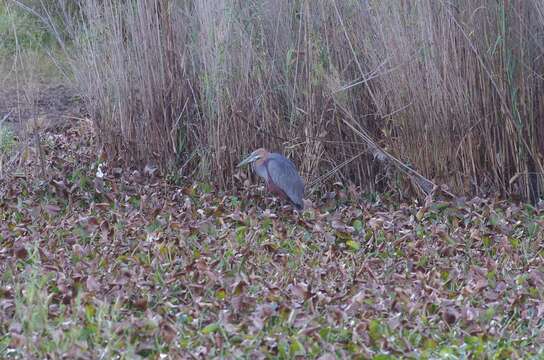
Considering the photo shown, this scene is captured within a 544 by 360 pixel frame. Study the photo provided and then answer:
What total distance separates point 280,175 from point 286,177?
0.16ft

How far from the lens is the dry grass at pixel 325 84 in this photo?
5.34 m

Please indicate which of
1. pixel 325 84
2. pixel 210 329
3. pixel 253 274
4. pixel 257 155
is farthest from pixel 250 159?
pixel 210 329

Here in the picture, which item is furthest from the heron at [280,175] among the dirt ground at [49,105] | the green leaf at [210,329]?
the dirt ground at [49,105]

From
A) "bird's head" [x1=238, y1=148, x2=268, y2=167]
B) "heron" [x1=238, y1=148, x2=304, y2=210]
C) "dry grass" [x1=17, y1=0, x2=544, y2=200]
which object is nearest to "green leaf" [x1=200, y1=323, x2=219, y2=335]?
"heron" [x1=238, y1=148, x2=304, y2=210]

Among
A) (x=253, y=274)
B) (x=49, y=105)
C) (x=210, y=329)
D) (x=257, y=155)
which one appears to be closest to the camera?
(x=210, y=329)

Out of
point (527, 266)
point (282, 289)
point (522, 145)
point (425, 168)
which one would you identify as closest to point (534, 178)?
point (522, 145)

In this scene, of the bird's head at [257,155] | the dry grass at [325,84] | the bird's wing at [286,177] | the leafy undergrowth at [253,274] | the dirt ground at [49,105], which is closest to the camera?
the leafy undergrowth at [253,274]

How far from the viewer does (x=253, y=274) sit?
14.0 ft

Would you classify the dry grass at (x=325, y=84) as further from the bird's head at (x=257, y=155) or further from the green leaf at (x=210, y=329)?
the green leaf at (x=210, y=329)

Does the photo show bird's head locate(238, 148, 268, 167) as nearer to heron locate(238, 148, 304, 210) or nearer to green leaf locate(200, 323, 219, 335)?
heron locate(238, 148, 304, 210)

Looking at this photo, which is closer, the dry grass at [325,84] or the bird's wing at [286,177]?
the dry grass at [325,84]

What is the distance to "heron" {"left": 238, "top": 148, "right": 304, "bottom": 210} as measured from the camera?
5.49 metres

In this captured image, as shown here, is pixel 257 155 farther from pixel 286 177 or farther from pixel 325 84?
pixel 325 84

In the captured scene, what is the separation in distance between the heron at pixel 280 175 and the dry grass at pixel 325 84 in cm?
27
